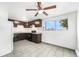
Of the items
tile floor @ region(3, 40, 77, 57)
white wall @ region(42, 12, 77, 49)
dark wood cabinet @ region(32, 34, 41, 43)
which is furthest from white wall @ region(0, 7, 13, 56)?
dark wood cabinet @ region(32, 34, 41, 43)

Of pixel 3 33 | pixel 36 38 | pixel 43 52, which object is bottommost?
pixel 43 52

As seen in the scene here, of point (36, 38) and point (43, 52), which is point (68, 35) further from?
point (36, 38)

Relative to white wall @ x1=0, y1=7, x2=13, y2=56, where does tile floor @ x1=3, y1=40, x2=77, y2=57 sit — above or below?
below

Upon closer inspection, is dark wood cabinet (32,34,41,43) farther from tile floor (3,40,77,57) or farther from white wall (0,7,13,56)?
white wall (0,7,13,56)

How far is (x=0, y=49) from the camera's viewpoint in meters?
1.59

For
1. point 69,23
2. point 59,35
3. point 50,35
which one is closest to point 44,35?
point 50,35

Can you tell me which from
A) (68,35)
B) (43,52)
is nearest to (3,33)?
(43,52)

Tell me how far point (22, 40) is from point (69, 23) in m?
2.40

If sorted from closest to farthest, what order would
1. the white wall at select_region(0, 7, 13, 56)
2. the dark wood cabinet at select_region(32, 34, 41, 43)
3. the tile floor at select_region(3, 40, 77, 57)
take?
the white wall at select_region(0, 7, 13, 56) < the tile floor at select_region(3, 40, 77, 57) < the dark wood cabinet at select_region(32, 34, 41, 43)

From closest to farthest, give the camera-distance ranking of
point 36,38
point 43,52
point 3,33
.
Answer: point 3,33 → point 43,52 → point 36,38

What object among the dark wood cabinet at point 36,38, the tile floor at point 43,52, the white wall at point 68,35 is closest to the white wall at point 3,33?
the tile floor at point 43,52

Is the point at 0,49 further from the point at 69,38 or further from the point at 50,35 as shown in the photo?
the point at 50,35

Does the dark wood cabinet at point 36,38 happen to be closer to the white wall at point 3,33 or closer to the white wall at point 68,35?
the white wall at point 68,35

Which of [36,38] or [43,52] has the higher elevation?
[36,38]
